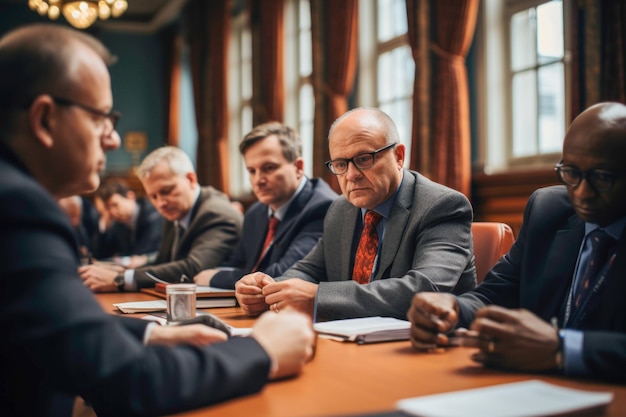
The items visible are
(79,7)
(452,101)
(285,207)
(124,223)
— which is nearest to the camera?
(285,207)

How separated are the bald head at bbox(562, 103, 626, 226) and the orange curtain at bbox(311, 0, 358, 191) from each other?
5224 millimetres

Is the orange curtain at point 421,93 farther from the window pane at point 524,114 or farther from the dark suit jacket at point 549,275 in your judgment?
the dark suit jacket at point 549,275

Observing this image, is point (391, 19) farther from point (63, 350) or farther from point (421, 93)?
point (63, 350)

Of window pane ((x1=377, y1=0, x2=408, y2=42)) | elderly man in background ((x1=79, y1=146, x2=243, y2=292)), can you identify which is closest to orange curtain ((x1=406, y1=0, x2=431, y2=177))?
window pane ((x1=377, y1=0, x2=408, y2=42))

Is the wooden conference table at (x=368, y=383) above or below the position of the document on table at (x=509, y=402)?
below

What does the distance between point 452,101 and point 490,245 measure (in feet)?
10.3

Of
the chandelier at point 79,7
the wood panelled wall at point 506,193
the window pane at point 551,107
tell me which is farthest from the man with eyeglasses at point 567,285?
the chandelier at point 79,7

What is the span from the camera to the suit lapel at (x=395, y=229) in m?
2.43

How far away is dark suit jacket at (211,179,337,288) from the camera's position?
3.23m

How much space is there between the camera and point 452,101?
5.53 m

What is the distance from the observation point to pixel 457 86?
217 inches

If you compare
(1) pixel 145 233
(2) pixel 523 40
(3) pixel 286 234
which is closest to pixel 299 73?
(1) pixel 145 233

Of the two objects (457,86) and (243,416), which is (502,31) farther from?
(243,416)

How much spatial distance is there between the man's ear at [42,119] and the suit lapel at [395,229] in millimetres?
1440
